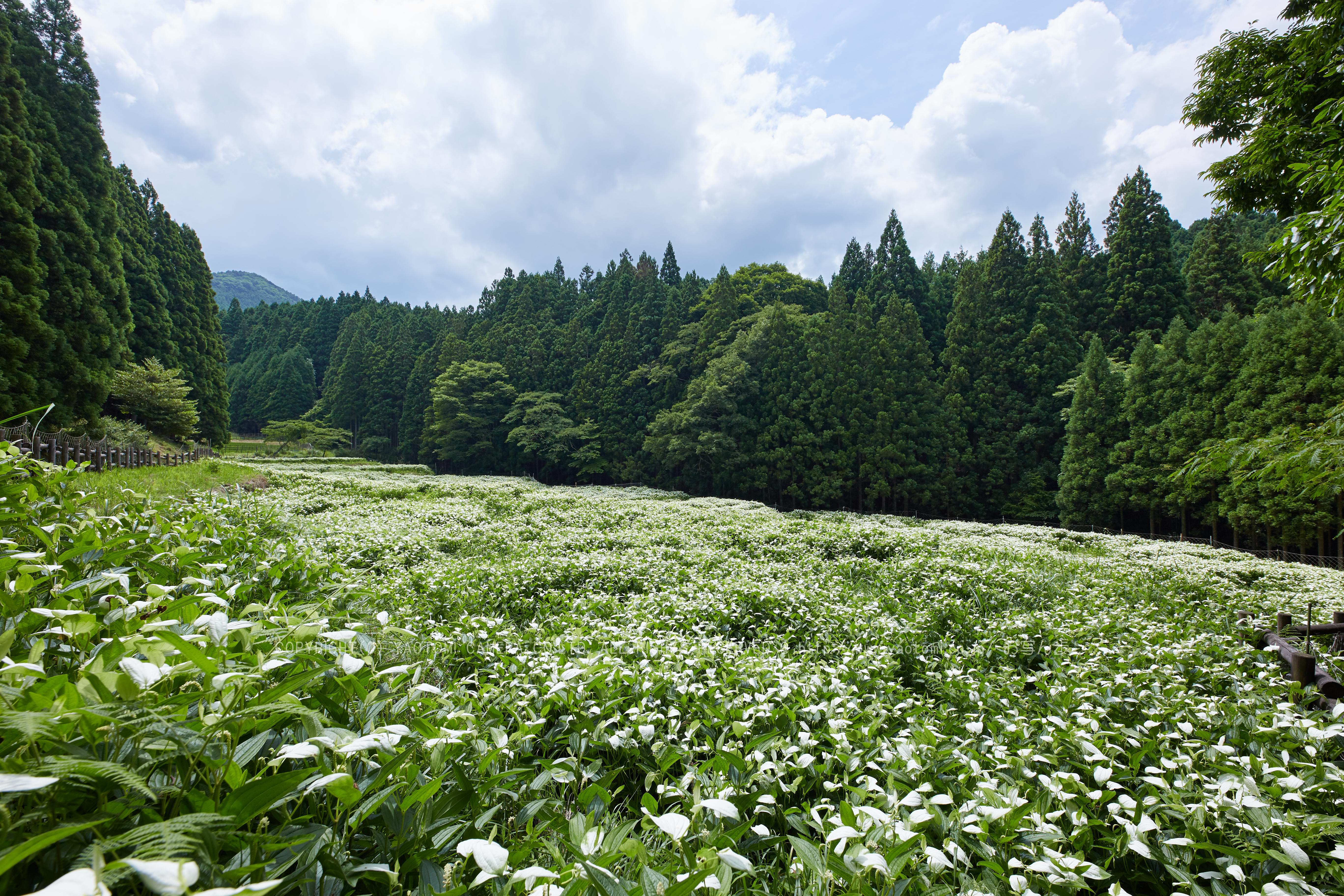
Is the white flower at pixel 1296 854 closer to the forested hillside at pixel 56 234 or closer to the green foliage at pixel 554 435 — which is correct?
the forested hillside at pixel 56 234

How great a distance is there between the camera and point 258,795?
0.85 m

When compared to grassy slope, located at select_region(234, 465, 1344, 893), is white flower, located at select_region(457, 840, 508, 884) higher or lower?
higher

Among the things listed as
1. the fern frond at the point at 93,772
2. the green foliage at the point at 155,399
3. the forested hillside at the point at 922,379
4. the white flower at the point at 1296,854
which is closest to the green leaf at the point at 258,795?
the fern frond at the point at 93,772

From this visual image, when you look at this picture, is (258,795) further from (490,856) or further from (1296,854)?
(1296,854)

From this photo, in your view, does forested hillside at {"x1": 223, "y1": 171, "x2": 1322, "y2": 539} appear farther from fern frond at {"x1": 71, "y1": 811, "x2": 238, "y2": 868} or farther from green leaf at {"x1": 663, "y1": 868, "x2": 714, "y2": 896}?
fern frond at {"x1": 71, "y1": 811, "x2": 238, "y2": 868}

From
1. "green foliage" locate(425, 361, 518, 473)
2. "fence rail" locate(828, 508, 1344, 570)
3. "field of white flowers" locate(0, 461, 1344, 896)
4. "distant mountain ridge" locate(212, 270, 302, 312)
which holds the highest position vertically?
"distant mountain ridge" locate(212, 270, 302, 312)

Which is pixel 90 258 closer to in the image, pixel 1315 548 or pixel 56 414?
pixel 56 414

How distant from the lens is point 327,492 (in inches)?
461

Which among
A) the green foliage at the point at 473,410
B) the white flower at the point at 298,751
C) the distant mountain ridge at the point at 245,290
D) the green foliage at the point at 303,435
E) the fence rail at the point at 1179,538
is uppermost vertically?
the distant mountain ridge at the point at 245,290

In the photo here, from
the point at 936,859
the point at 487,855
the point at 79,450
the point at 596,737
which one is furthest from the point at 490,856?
the point at 79,450

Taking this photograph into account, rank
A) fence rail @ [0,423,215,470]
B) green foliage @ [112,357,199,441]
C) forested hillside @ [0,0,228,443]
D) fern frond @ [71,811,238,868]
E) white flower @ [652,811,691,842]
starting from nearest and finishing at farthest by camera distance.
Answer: fern frond @ [71,811,238,868] → white flower @ [652,811,691,842] → fence rail @ [0,423,215,470] → forested hillside @ [0,0,228,443] → green foliage @ [112,357,199,441]

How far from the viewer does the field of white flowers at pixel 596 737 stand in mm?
860

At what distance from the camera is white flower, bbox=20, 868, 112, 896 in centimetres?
54

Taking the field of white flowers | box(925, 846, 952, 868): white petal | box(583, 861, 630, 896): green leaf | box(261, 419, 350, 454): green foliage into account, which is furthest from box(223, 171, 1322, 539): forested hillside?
box(583, 861, 630, 896): green leaf
